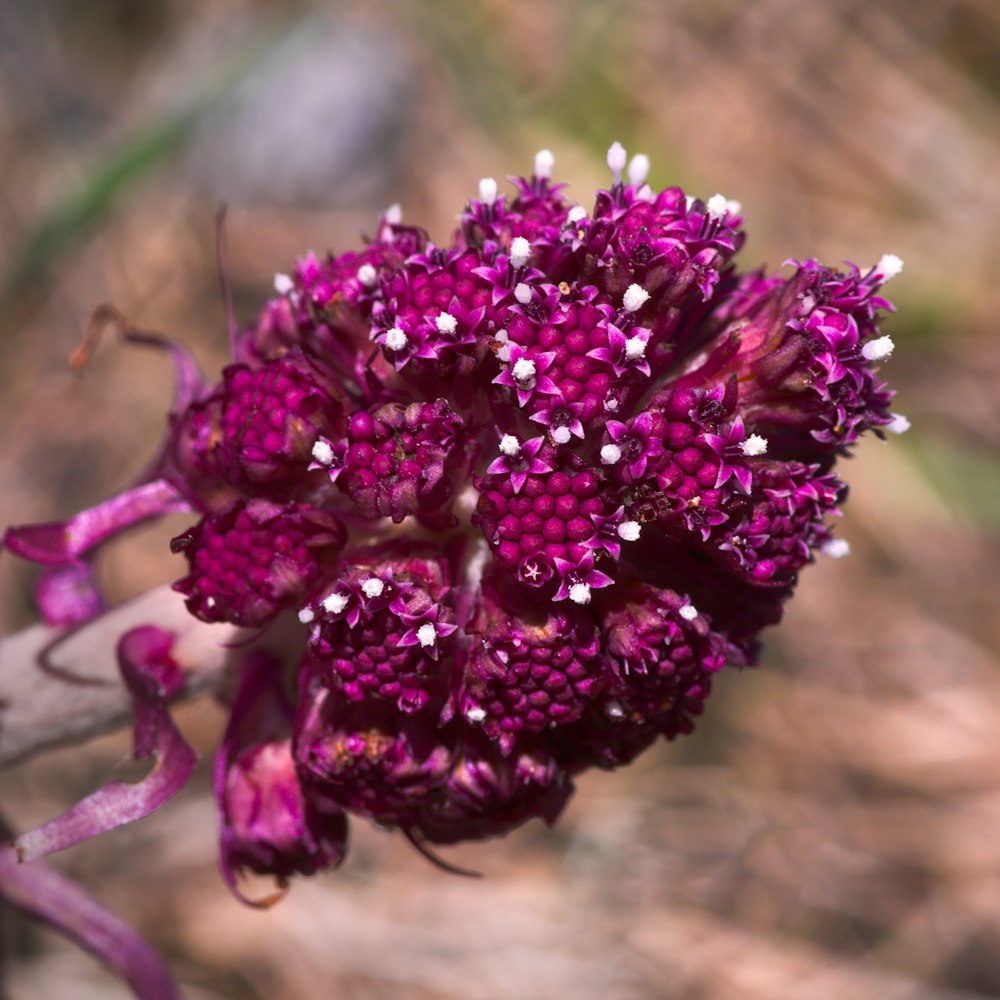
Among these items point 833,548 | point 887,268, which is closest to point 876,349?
point 887,268

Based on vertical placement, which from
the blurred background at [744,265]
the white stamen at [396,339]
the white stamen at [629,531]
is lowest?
the blurred background at [744,265]

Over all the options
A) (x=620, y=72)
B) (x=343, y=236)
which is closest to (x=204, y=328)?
(x=343, y=236)

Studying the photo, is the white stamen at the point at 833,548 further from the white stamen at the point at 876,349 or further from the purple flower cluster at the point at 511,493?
the white stamen at the point at 876,349

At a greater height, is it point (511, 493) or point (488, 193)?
point (488, 193)

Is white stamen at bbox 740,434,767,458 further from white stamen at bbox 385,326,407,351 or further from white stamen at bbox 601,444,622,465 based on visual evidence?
white stamen at bbox 385,326,407,351

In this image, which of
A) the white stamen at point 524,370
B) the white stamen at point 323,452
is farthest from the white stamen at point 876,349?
the white stamen at point 323,452

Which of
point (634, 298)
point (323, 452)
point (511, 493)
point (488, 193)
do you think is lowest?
point (323, 452)

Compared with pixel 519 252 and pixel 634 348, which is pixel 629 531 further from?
pixel 519 252
